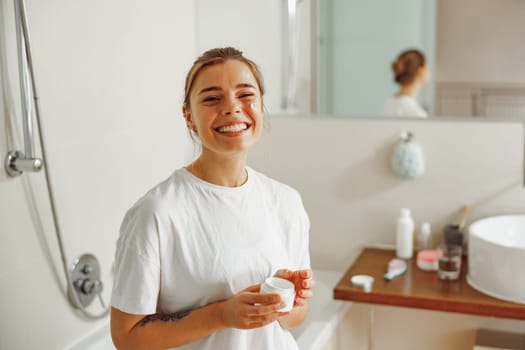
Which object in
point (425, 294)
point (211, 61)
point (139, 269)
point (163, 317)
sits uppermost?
point (211, 61)

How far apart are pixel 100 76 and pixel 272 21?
2.70 feet

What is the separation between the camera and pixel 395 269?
239 centimetres

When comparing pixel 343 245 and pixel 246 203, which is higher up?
pixel 246 203

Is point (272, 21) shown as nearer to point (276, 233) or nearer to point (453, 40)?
point (453, 40)

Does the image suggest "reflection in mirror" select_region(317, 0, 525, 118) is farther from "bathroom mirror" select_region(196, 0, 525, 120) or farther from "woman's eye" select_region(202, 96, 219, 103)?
"woman's eye" select_region(202, 96, 219, 103)

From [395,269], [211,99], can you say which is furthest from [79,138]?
[395,269]

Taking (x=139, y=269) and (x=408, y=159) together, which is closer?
(x=139, y=269)

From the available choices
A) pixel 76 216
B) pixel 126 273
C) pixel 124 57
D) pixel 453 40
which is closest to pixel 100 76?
pixel 124 57

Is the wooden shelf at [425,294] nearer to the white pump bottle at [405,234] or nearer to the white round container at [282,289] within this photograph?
the white pump bottle at [405,234]

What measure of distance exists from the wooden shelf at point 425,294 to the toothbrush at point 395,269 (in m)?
0.01

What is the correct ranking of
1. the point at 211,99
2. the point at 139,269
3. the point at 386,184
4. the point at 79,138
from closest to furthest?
the point at 139,269 < the point at 211,99 < the point at 79,138 < the point at 386,184

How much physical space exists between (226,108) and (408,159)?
1.27 metres

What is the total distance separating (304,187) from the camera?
2.72 metres

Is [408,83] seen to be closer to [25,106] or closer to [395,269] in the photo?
[395,269]
